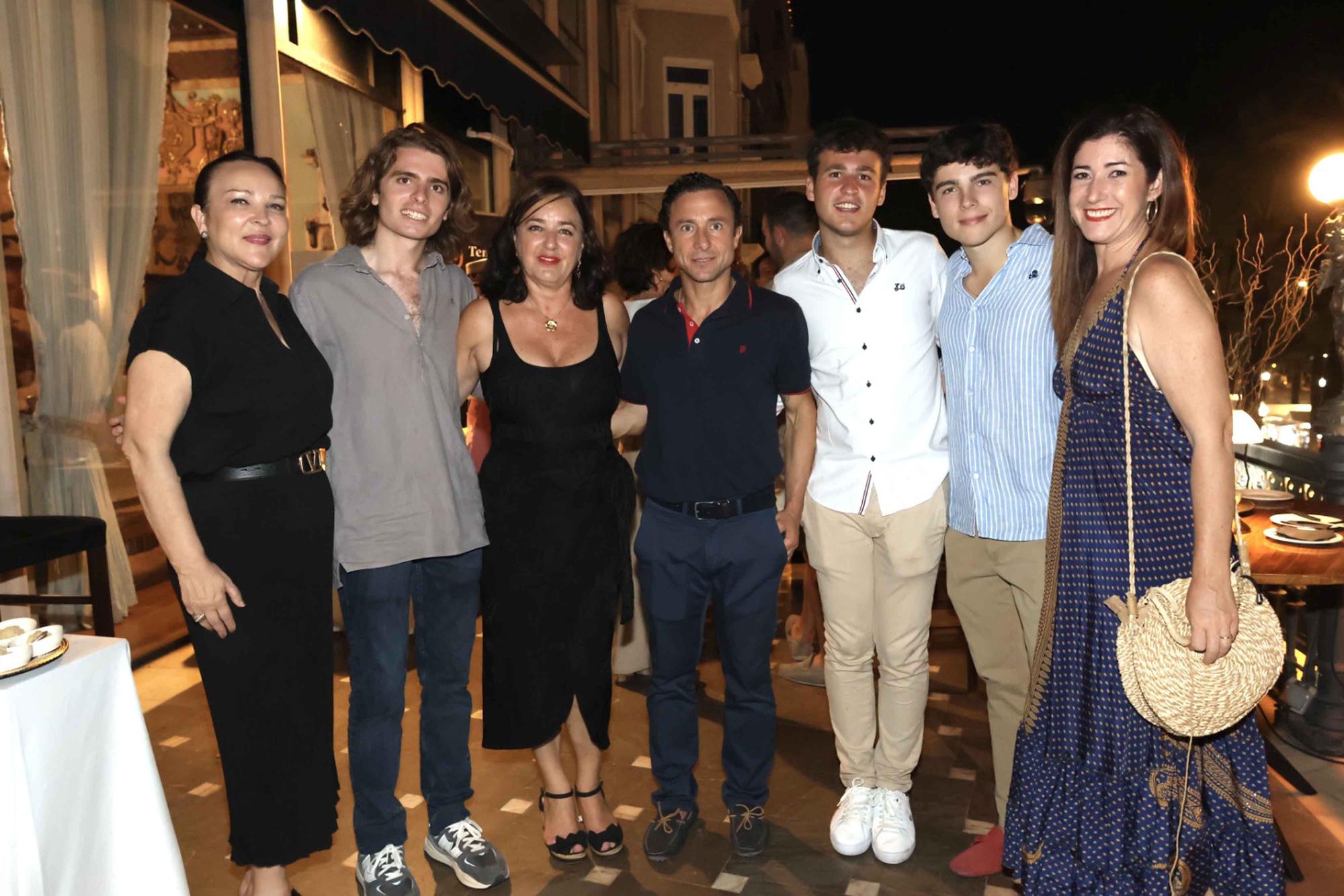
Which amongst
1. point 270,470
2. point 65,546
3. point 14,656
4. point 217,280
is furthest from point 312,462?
point 65,546

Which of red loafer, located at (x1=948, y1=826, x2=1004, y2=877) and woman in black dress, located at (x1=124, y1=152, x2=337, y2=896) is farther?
red loafer, located at (x1=948, y1=826, x2=1004, y2=877)

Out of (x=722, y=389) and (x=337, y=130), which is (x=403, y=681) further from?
(x=337, y=130)

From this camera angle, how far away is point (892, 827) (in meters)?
2.74

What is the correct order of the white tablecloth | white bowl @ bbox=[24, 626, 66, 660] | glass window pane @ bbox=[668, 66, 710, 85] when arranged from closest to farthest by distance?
the white tablecloth < white bowl @ bbox=[24, 626, 66, 660] < glass window pane @ bbox=[668, 66, 710, 85]

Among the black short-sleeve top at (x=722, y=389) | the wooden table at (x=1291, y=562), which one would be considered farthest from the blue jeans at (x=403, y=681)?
the wooden table at (x=1291, y=562)

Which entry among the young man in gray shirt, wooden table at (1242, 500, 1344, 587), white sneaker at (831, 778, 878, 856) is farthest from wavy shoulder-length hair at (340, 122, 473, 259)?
wooden table at (1242, 500, 1344, 587)

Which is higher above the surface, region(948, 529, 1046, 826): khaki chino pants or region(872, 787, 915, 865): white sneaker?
region(948, 529, 1046, 826): khaki chino pants

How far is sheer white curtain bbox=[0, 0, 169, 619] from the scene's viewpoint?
3719 mm


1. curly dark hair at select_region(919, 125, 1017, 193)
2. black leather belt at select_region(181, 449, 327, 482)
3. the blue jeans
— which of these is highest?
curly dark hair at select_region(919, 125, 1017, 193)

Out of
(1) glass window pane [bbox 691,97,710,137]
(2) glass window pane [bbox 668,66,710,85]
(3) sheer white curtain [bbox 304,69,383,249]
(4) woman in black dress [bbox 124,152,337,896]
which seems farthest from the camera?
(1) glass window pane [bbox 691,97,710,137]

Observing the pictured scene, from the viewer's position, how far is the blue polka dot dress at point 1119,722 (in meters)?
1.97

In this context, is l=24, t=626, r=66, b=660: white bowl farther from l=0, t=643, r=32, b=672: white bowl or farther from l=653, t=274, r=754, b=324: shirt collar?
l=653, t=274, r=754, b=324: shirt collar

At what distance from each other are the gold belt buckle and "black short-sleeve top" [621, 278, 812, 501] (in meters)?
0.84

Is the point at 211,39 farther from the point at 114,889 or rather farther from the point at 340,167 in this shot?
the point at 114,889
